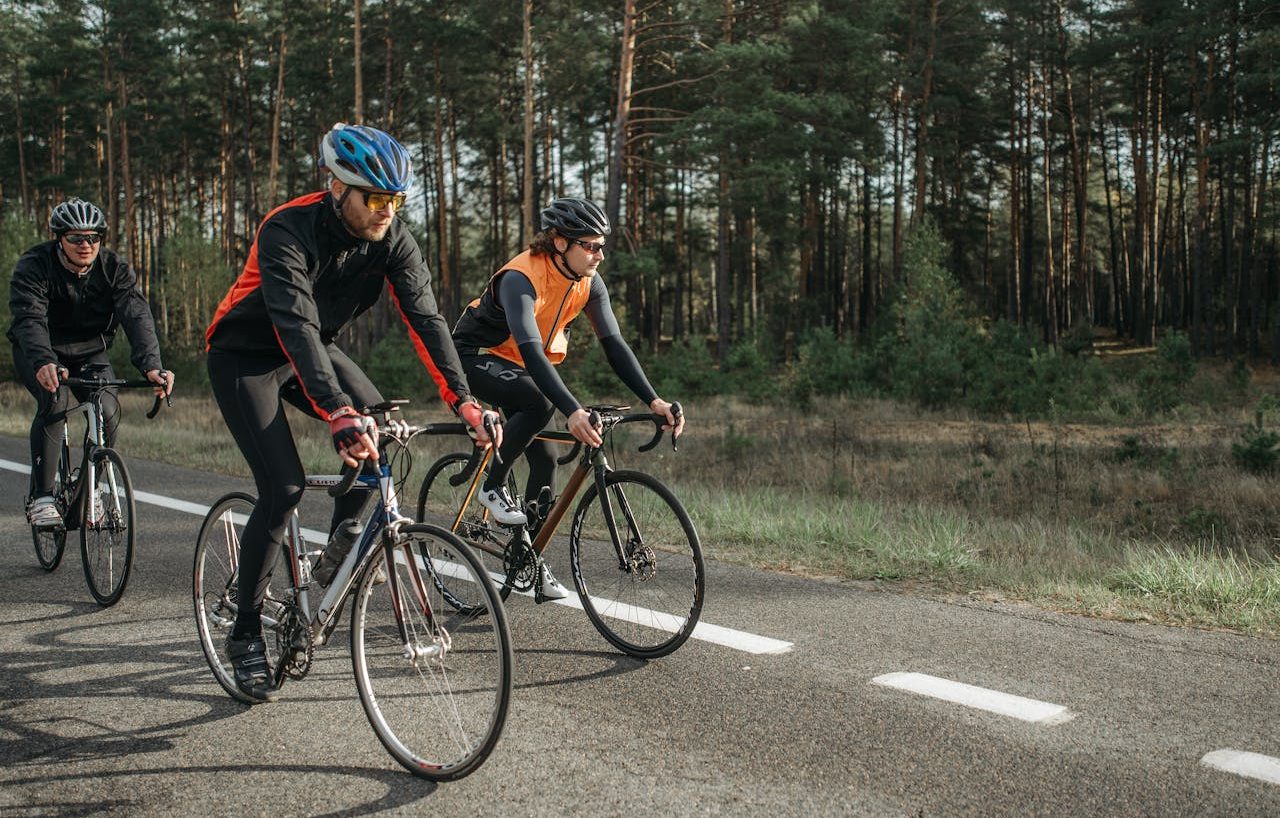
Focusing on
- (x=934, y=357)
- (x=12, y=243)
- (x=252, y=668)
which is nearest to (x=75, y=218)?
(x=252, y=668)

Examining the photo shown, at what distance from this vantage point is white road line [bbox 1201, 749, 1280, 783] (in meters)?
3.24

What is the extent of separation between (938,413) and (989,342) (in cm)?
189

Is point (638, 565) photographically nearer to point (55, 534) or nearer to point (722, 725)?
point (722, 725)

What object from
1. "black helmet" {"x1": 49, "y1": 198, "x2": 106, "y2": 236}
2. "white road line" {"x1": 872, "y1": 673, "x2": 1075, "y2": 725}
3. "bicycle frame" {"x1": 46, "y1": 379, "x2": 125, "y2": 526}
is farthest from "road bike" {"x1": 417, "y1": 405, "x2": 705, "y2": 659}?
"black helmet" {"x1": 49, "y1": 198, "x2": 106, "y2": 236}

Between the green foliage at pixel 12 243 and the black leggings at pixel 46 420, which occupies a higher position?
the green foliage at pixel 12 243

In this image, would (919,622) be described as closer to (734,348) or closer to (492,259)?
(734,348)

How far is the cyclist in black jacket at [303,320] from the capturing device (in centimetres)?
360

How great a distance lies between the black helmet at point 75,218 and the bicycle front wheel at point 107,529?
1.24m

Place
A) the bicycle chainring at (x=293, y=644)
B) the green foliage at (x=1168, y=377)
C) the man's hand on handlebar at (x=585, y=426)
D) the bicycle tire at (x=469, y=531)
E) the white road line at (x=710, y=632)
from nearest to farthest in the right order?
the bicycle tire at (x=469, y=531) → the bicycle chainring at (x=293, y=644) → the man's hand on handlebar at (x=585, y=426) → the white road line at (x=710, y=632) → the green foliage at (x=1168, y=377)

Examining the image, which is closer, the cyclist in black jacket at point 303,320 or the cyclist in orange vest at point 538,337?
the cyclist in black jacket at point 303,320

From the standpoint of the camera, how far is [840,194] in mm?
47906

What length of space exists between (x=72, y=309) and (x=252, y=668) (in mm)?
3189

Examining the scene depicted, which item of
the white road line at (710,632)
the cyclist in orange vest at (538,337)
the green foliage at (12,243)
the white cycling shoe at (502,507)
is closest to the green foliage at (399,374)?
the green foliage at (12,243)

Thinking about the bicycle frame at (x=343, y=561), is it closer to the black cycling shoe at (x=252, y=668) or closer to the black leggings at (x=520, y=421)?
the black cycling shoe at (x=252, y=668)
